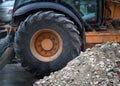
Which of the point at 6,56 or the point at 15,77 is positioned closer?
the point at 6,56

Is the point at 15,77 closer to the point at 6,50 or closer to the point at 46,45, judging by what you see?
the point at 6,50

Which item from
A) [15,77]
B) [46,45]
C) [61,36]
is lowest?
[15,77]

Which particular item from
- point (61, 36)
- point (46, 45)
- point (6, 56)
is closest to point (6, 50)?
point (6, 56)

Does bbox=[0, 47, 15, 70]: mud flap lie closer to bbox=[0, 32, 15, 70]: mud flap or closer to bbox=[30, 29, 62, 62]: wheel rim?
bbox=[0, 32, 15, 70]: mud flap

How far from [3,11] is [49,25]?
759cm

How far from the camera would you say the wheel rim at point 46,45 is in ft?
28.1

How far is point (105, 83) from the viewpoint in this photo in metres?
6.29

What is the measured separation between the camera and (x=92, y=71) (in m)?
6.59

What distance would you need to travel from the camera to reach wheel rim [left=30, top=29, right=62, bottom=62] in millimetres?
8555

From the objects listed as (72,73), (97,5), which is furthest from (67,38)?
(72,73)

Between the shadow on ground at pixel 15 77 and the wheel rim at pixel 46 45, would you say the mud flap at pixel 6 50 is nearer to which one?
the wheel rim at pixel 46 45

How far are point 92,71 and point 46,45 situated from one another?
2192 millimetres

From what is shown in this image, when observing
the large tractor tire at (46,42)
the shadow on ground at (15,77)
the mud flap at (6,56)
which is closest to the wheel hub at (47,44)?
the large tractor tire at (46,42)

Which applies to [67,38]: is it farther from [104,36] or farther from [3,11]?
[3,11]
